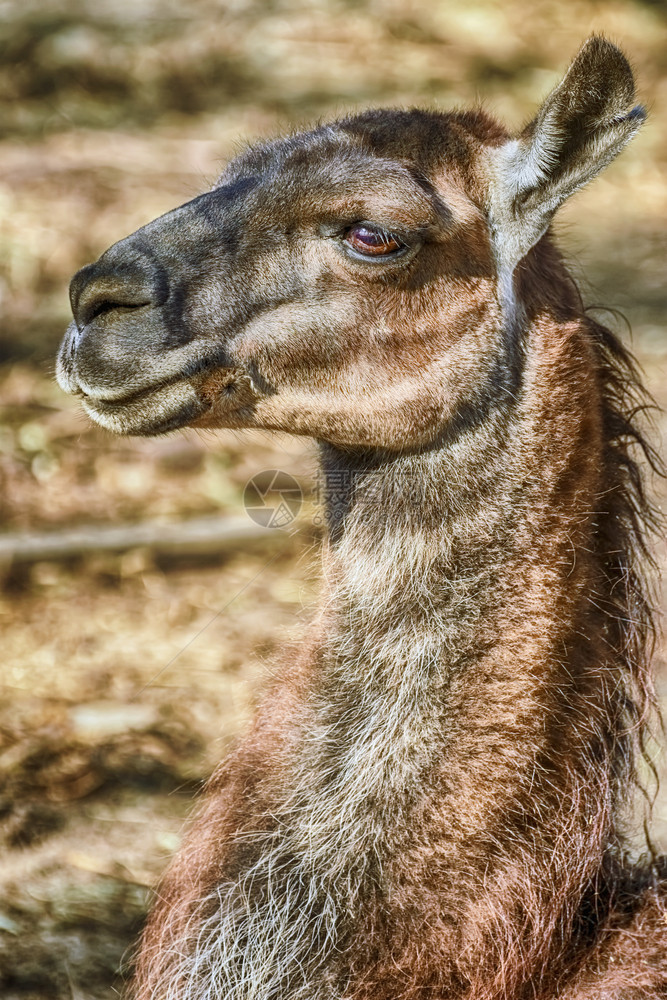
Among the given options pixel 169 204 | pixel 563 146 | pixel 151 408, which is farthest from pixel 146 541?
pixel 563 146

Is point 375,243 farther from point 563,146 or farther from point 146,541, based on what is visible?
point 146,541

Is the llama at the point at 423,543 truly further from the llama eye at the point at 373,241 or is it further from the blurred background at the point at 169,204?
the blurred background at the point at 169,204

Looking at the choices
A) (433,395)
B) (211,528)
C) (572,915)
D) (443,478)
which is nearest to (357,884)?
(572,915)

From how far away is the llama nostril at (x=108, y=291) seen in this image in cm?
218

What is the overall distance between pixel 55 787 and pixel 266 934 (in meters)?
2.28

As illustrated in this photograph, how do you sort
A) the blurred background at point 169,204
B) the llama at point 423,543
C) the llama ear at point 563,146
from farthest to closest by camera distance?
1. the blurred background at point 169,204
2. the llama at point 423,543
3. the llama ear at point 563,146

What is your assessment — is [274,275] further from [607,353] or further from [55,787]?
[55,787]

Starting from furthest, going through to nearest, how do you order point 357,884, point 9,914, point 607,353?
point 9,914 < point 607,353 < point 357,884

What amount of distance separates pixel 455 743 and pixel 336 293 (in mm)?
946

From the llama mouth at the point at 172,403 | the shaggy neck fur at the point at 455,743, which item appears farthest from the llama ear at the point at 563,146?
the llama mouth at the point at 172,403

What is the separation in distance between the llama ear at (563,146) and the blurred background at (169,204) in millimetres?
2686

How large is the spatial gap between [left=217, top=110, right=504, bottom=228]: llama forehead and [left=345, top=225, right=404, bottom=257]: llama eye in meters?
0.03

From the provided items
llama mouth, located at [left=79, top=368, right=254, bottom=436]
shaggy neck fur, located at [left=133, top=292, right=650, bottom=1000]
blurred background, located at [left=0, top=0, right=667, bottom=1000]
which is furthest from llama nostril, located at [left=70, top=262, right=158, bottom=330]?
blurred background, located at [left=0, top=0, right=667, bottom=1000]

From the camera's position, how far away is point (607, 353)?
2582mm
